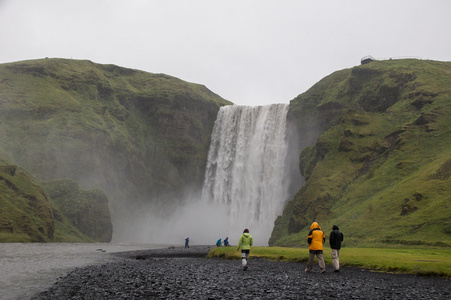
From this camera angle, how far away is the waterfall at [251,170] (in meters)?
91.4

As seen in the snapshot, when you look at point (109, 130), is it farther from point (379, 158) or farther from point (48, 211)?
point (379, 158)

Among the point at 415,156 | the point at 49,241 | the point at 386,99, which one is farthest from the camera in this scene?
the point at 386,99

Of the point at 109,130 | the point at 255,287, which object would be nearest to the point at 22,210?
the point at 109,130

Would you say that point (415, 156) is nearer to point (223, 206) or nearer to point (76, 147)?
point (223, 206)

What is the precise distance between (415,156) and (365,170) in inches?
339

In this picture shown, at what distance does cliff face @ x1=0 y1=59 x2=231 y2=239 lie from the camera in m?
96.3

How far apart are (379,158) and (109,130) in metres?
75.4

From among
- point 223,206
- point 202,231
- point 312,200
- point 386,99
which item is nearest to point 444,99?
point 386,99

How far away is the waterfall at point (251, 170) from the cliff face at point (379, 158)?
7.88 m

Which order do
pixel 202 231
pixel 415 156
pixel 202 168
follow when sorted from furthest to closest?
pixel 202 168 < pixel 202 231 < pixel 415 156

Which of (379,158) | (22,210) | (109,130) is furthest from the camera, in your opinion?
(109,130)

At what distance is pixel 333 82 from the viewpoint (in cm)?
9819

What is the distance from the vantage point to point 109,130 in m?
111

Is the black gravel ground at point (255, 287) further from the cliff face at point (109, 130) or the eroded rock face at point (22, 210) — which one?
the cliff face at point (109, 130)
